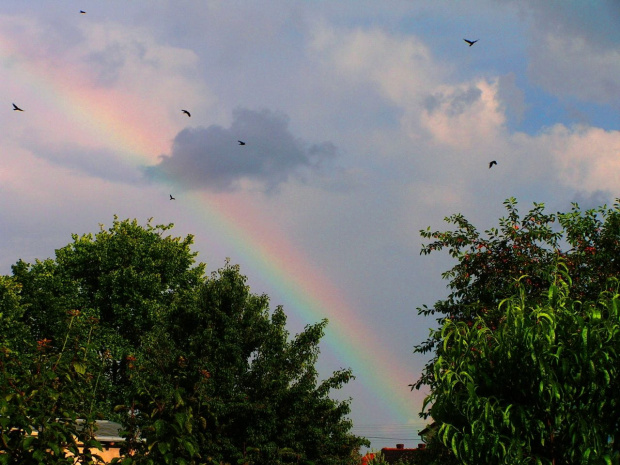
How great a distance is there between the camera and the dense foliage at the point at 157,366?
9977 millimetres

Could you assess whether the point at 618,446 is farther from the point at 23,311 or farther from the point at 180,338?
the point at 23,311

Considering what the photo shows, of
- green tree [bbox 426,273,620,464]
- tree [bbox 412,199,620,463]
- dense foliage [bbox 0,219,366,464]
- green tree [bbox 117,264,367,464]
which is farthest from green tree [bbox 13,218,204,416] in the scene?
green tree [bbox 426,273,620,464]

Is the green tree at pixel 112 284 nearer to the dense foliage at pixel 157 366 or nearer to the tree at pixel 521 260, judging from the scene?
the dense foliage at pixel 157 366

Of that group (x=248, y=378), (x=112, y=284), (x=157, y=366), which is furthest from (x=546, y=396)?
(x=112, y=284)

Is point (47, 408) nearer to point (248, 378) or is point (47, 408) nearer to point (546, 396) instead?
point (546, 396)

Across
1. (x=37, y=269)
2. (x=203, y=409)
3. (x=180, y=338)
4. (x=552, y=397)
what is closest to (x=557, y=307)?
(x=552, y=397)

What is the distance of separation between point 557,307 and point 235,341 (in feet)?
65.7

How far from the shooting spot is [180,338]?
1182 inches

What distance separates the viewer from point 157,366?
28.7m

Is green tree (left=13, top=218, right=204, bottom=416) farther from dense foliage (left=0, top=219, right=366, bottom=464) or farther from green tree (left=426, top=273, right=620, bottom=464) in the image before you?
green tree (left=426, top=273, right=620, bottom=464)

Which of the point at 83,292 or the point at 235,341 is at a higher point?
the point at 83,292

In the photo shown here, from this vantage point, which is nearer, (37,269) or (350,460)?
(350,460)

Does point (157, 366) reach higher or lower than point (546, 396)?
higher

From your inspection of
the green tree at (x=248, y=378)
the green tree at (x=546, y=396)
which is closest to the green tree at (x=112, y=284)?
the green tree at (x=248, y=378)
